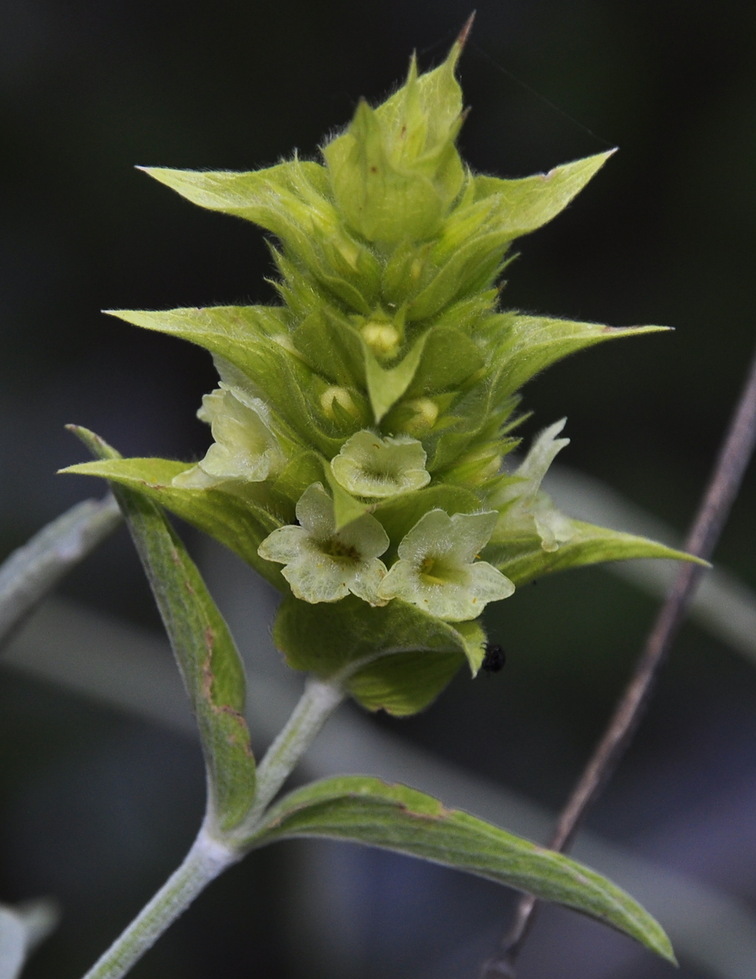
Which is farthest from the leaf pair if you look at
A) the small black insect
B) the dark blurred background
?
the dark blurred background

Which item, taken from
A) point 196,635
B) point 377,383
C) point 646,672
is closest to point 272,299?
point 646,672

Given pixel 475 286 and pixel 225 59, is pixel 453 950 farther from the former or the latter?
pixel 225 59

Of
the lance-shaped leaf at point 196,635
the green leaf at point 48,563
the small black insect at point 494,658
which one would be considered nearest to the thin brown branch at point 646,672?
the small black insect at point 494,658

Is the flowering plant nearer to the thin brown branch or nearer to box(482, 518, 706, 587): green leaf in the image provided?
box(482, 518, 706, 587): green leaf

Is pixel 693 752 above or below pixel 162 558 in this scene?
above

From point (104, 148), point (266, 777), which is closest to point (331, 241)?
point (266, 777)
